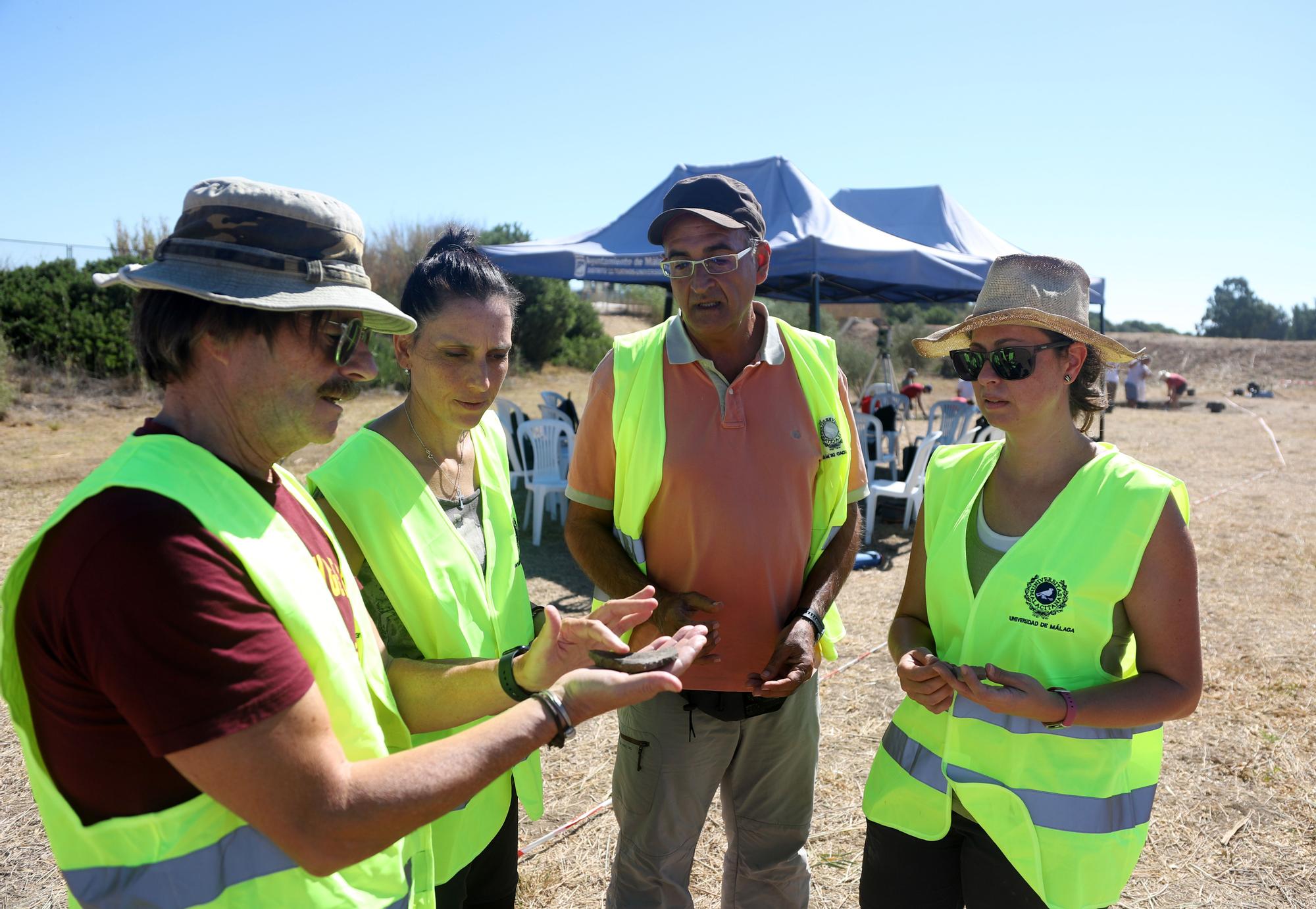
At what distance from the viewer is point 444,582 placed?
181cm

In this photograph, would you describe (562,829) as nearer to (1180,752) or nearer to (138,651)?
(138,651)

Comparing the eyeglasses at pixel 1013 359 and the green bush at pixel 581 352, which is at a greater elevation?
the eyeglasses at pixel 1013 359

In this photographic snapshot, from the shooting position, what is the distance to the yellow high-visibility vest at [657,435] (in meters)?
2.28

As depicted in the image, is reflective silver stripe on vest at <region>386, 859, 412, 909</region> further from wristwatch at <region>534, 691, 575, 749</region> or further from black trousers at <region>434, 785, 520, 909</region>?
black trousers at <region>434, 785, 520, 909</region>

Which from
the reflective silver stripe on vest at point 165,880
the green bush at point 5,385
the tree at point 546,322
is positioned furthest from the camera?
the tree at point 546,322

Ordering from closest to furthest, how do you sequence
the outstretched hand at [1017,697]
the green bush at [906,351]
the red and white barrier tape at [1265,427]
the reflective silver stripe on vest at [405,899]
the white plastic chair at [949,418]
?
1. the reflective silver stripe on vest at [405,899]
2. the outstretched hand at [1017,697]
3. the white plastic chair at [949,418]
4. the red and white barrier tape at [1265,427]
5. the green bush at [906,351]

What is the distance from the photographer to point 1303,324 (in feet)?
163

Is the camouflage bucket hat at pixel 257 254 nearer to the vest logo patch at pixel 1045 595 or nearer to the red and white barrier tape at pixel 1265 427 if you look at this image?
the vest logo patch at pixel 1045 595

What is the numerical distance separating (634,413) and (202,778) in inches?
58.4

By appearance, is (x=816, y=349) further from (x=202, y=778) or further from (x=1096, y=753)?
(x=202, y=778)

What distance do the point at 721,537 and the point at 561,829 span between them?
180cm

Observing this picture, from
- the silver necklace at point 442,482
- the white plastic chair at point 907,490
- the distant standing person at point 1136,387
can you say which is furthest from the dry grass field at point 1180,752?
the distant standing person at point 1136,387

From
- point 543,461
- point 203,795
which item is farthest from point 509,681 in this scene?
point 543,461

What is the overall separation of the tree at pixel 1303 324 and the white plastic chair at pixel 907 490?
54116 millimetres
